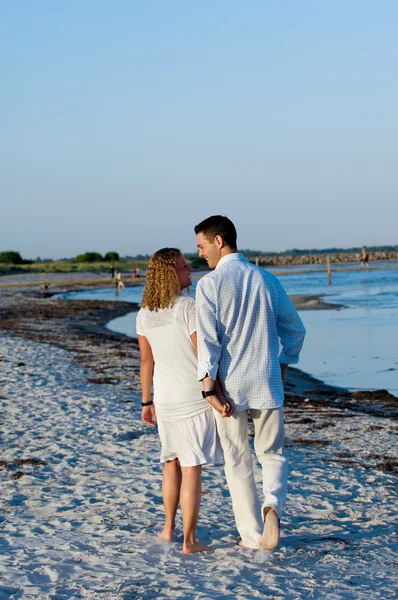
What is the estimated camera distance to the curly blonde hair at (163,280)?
4098 millimetres

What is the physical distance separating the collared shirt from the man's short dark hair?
0.52 feet

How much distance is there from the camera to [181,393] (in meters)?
4.07

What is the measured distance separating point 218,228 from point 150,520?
1917 mm

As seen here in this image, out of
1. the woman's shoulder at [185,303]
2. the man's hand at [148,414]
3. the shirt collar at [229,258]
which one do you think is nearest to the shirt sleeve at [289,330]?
the shirt collar at [229,258]

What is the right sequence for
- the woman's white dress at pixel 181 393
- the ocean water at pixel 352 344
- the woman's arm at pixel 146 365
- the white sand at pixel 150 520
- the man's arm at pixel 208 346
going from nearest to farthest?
1. the white sand at pixel 150 520
2. the man's arm at pixel 208 346
3. the woman's white dress at pixel 181 393
4. the woman's arm at pixel 146 365
5. the ocean water at pixel 352 344

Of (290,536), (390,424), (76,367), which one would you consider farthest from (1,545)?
(76,367)

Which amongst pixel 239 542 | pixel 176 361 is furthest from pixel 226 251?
pixel 239 542

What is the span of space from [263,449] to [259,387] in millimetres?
360

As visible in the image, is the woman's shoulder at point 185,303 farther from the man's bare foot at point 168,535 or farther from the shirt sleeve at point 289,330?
the man's bare foot at point 168,535

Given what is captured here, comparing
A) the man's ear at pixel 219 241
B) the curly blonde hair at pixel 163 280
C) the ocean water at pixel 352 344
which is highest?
the man's ear at pixel 219 241

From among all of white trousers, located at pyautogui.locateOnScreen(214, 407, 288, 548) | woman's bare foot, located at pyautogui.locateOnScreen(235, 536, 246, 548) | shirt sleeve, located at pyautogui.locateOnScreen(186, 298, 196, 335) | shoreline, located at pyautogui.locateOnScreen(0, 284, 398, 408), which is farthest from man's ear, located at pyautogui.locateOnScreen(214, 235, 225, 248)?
shoreline, located at pyautogui.locateOnScreen(0, 284, 398, 408)

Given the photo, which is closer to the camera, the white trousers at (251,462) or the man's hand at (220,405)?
the man's hand at (220,405)

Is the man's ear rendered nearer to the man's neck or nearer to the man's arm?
the man's neck

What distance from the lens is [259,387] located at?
3.91 m
